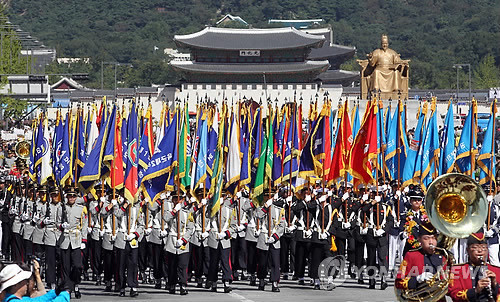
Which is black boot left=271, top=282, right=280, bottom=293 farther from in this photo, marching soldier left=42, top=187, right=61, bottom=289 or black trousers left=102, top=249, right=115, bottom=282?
marching soldier left=42, top=187, right=61, bottom=289

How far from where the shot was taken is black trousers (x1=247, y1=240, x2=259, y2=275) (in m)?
17.7

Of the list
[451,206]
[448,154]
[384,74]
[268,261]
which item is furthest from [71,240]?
[384,74]

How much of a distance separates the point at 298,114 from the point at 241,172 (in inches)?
86.9

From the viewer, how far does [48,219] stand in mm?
16594

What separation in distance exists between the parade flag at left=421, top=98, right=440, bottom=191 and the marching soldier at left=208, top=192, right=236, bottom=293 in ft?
17.3

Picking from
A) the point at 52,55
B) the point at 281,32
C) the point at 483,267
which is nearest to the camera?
the point at 483,267

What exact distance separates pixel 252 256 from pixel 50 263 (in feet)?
9.51

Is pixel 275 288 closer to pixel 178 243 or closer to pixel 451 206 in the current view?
pixel 178 243

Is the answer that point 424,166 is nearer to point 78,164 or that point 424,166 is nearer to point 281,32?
point 78,164

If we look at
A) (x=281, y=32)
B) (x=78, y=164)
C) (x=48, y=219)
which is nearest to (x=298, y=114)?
(x=78, y=164)

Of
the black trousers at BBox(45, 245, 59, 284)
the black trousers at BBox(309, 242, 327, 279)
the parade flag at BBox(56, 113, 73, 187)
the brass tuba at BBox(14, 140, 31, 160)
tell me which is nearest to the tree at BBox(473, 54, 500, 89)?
the brass tuba at BBox(14, 140, 31, 160)

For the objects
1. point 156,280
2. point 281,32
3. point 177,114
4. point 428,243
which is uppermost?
point 281,32

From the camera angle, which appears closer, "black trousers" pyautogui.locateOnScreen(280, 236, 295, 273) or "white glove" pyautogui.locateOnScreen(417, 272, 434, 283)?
"white glove" pyautogui.locateOnScreen(417, 272, 434, 283)

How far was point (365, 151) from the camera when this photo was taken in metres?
19.0
